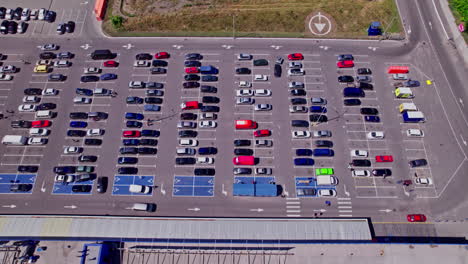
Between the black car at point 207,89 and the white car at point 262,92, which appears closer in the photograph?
the white car at point 262,92

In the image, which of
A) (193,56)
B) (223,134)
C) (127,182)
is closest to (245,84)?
(223,134)

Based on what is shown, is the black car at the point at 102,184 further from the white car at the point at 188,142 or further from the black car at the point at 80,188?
the white car at the point at 188,142

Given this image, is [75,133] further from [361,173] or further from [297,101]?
[361,173]

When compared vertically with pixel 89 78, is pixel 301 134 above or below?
below

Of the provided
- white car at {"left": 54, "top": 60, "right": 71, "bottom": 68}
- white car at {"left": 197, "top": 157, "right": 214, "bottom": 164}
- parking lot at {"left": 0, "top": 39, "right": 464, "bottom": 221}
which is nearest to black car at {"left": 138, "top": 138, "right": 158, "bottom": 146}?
parking lot at {"left": 0, "top": 39, "right": 464, "bottom": 221}

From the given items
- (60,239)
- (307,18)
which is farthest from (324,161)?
(60,239)

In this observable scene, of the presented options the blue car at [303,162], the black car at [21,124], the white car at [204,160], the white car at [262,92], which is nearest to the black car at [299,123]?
the blue car at [303,162]
